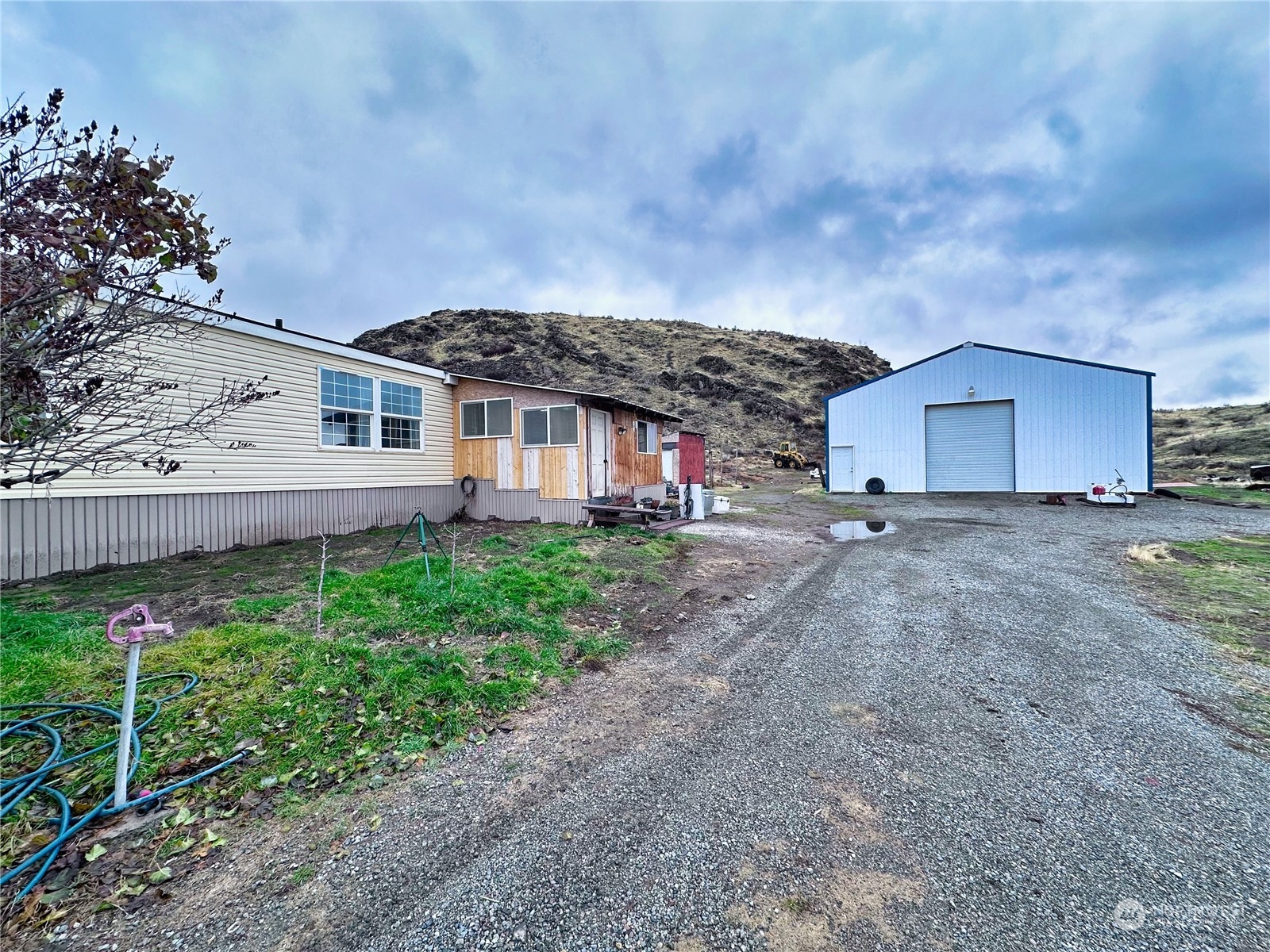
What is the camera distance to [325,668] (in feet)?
12.1

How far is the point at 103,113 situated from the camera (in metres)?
2.30

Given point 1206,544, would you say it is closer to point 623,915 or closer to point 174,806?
point 623,915

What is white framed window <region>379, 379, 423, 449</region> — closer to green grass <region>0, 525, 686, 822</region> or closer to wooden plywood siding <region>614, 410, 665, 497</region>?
wooden plywood siding <region>614, 410, 665, 497</region>

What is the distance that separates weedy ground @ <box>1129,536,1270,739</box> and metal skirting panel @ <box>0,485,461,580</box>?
1225cm

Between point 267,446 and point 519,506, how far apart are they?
5.11 meters

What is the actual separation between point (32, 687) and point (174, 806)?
2.03 meters

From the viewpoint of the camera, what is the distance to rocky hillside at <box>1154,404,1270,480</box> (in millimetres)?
25000

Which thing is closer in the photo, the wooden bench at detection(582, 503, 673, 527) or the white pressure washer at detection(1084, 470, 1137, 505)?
the wooden bench at detection(582, 503, 673, 527)

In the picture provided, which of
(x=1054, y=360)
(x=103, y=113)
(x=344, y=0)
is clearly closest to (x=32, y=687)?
(x=103, y=113)

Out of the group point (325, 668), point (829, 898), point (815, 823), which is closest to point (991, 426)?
point (815, 823)

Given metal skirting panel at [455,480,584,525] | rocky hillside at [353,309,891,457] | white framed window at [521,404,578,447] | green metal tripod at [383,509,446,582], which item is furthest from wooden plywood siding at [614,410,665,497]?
rocky hillside at [353,309,891,457]

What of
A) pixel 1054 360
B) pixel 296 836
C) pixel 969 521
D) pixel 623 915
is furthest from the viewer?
pixel 1054 360

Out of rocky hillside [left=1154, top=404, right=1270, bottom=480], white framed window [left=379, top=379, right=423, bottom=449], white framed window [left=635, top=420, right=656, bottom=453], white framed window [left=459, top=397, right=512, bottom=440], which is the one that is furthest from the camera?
rocky hillside [left=1154, top=404, right=1270, bottom=480]

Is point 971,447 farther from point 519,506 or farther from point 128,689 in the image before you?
point 128,689
